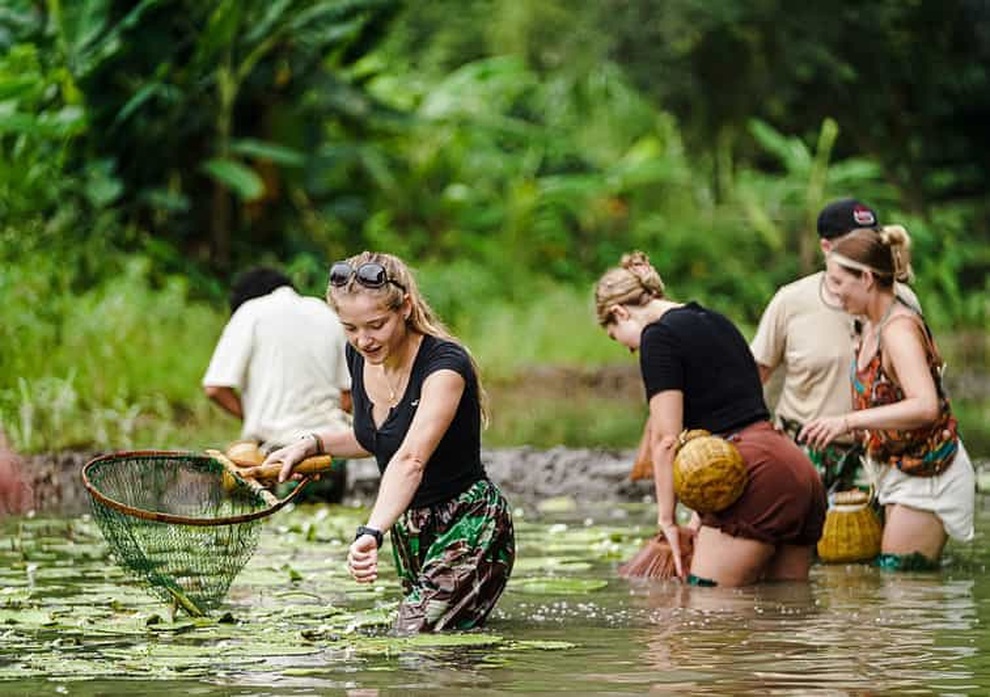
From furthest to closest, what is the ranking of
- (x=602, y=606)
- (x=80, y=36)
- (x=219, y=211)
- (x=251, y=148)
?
1. (x=219, y=211)
2. (x=251, y=148)
3. (x=80, y=36)
4. (x=602, y=606)

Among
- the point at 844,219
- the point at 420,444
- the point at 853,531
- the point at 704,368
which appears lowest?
the point at 853,531

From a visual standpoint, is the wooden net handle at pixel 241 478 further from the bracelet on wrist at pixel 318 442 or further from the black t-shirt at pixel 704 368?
the black t-shirt at pixel 704 368

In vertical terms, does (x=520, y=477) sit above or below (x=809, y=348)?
below

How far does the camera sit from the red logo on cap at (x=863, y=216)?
30.2 ft

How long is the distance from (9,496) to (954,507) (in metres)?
→ 5.54

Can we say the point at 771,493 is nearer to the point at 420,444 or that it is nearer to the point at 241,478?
the point at 420,444

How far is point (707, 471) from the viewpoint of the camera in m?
8.26

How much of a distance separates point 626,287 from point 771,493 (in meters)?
1.11

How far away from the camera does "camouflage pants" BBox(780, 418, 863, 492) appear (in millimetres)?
9688

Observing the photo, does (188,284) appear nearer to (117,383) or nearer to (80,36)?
(80,36)

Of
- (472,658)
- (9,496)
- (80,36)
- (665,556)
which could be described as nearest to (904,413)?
(665,556)

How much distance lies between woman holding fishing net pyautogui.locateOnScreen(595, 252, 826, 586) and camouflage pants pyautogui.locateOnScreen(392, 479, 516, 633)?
57.4 inches

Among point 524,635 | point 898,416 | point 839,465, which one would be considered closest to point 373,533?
point 524,635

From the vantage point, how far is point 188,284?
19.7m
